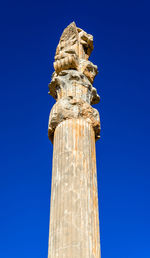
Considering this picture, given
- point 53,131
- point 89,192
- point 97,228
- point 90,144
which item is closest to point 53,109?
point 53,131

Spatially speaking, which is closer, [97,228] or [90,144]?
[97,228]

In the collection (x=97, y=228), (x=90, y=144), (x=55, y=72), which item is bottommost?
(x=97, y=228)

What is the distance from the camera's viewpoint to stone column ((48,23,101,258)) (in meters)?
9.28

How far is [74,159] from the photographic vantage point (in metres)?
10.6

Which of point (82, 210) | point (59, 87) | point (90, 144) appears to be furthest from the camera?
point (59, 87)

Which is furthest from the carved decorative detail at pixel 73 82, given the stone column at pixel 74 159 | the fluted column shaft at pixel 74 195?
the fluted column shaft at pixel 74 195

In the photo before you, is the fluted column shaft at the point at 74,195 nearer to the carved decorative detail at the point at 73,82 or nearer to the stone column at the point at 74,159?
the stone column at the point at 74,159

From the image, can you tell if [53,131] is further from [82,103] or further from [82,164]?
[82,164]

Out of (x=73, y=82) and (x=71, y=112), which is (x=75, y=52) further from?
(x=71, y=112)

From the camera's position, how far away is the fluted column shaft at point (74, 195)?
917 centimetres

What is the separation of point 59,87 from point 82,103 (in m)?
1.41

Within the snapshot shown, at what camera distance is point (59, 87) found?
13.3m

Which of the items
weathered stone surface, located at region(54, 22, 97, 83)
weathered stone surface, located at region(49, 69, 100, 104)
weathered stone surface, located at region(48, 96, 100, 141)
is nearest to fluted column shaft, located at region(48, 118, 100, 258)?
weathered stone surface, located at region(48, 96, 100, 141)

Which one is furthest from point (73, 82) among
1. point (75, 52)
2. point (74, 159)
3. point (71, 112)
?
point (74, 159)
